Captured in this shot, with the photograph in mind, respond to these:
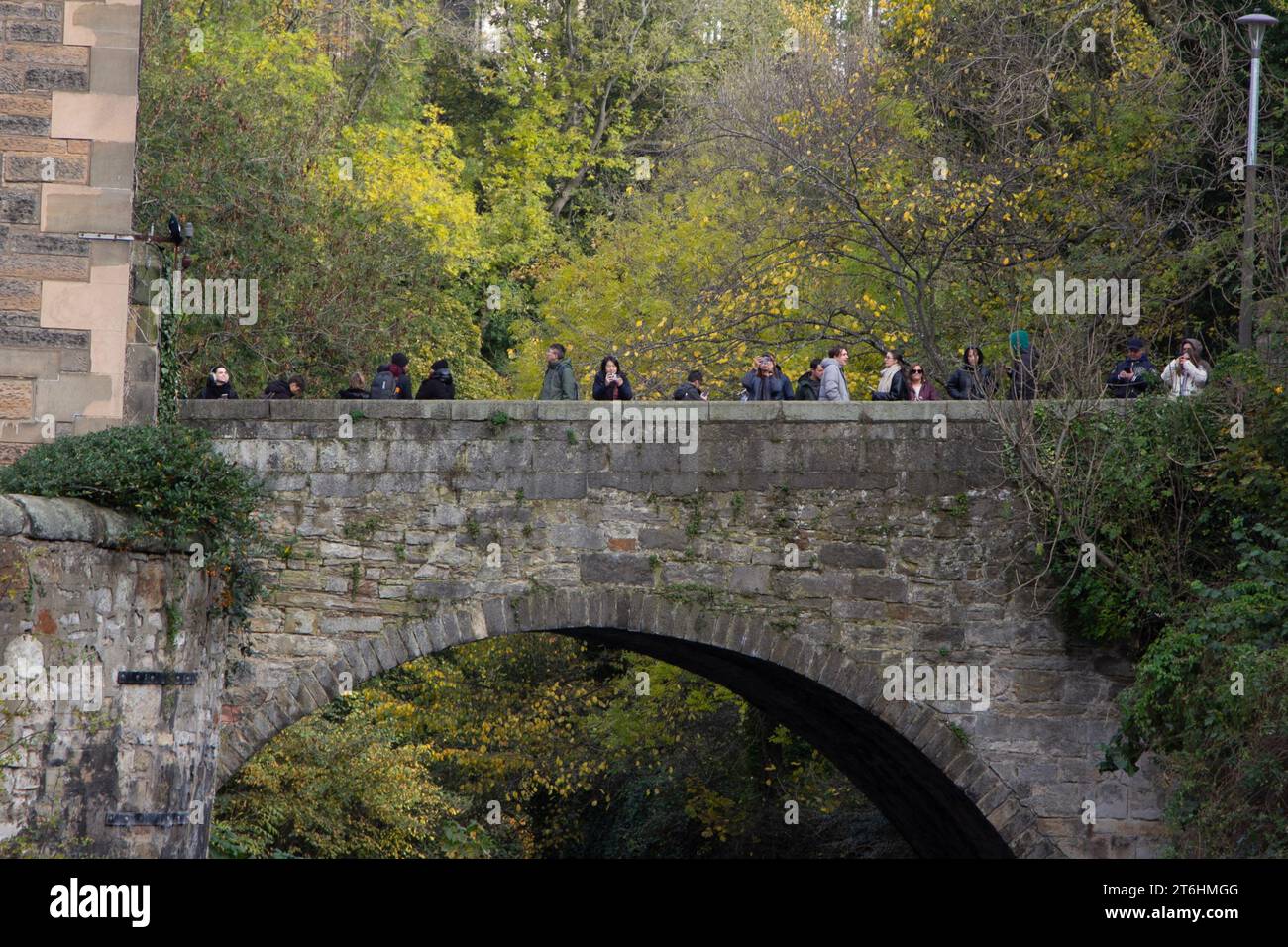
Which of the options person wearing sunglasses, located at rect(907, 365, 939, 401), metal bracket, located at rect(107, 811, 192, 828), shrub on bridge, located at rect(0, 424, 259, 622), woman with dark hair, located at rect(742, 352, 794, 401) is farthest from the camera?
woman with dark hair, located at rect(742, 352, 794, 401)

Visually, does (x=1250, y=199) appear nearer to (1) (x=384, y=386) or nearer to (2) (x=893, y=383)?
(2) (x=893, y=383)

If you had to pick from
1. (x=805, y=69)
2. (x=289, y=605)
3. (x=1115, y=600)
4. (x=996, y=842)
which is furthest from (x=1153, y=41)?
(x=289, y=605)

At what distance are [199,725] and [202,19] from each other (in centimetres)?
1423

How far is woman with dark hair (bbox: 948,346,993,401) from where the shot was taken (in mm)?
13367

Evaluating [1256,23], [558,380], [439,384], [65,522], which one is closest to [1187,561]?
[1256,23]

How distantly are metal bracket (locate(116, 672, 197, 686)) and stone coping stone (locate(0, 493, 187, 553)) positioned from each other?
718 millimetres

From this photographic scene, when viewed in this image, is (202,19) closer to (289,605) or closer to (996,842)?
(289,605)

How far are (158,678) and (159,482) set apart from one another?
1156 mm

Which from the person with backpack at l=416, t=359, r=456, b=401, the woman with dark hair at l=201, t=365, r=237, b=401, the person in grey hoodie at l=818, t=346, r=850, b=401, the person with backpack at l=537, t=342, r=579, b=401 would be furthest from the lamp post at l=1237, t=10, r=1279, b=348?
the woman with dark hair at l=201, t=365, r=237, b=401

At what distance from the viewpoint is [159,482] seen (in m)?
11.1

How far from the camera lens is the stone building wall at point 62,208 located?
11.9 meters

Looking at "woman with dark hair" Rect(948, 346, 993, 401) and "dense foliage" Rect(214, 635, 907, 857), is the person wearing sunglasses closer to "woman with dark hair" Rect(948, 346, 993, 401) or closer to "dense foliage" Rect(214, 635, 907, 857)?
"woman with dark hair" Rect(948, 346, 993, 401)

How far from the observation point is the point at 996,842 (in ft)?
43.3

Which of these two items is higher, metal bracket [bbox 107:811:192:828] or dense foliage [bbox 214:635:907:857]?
metal bracket [bbox 107:811:192:828]
